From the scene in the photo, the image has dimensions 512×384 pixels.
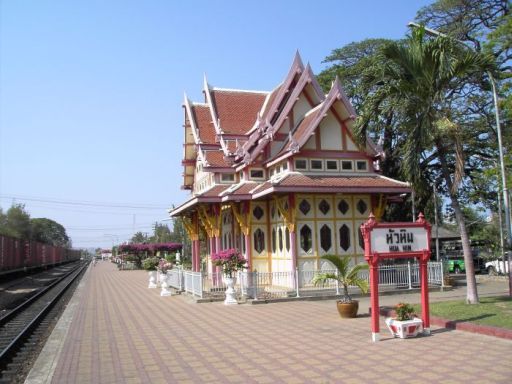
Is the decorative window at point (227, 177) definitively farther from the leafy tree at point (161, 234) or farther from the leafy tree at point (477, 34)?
the leafy tree at point (161, 234)

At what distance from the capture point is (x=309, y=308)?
15.0 m

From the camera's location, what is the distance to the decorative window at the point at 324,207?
1906cm

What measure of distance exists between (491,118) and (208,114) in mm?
14248

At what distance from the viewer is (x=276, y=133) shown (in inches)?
843

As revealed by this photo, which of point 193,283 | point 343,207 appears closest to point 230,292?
point 193,283

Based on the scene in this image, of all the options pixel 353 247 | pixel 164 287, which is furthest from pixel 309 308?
pixel 164 287

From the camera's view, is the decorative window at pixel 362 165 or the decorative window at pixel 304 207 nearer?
the decorative window at pixel 304 207

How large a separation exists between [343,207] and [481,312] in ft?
27.1

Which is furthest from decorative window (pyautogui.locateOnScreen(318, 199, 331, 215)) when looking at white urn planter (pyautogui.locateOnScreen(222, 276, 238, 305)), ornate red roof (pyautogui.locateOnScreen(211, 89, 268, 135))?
ornate red roof (pyautogui.locateOnScreen(211, 89, 268, 135))

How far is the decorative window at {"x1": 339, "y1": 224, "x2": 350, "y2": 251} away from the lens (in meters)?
19.2

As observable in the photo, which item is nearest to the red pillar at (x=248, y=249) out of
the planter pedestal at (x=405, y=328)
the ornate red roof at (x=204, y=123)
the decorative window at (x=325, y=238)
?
the decorative window at (x=325, y=238)

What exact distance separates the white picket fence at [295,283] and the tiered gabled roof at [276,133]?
9.70ft

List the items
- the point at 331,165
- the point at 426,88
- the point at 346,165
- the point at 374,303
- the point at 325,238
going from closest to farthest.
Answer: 1. the point at 374,303
2. the point at 426,88
3. the point at 325,238
4. the point at 331,165
5. the point at 346,165

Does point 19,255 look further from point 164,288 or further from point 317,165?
point 317,165
